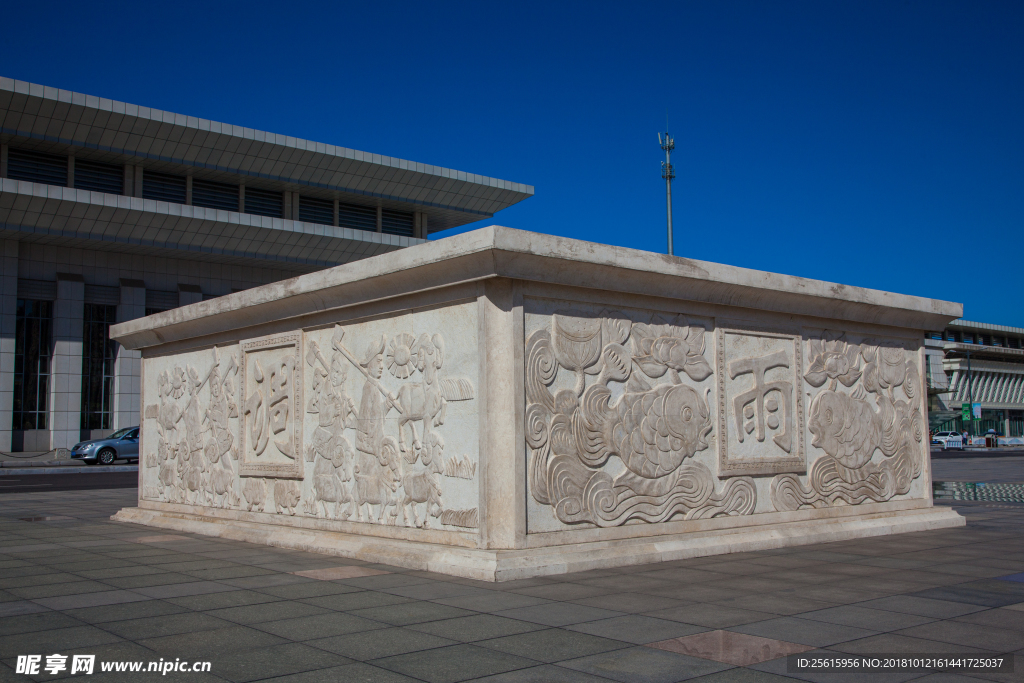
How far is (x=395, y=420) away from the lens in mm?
8180

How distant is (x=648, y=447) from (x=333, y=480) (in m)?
3.34

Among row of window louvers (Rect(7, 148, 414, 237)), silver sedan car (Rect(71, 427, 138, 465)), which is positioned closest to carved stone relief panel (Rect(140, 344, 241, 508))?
silver sedan car (Rect(71, 427, 138, 465))

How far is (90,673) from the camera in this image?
13.9 ft

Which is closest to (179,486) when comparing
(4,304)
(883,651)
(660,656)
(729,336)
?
(729,336)

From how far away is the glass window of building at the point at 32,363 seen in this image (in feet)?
122

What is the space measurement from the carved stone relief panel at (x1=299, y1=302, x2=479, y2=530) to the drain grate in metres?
10.9

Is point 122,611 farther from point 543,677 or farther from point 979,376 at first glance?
point 979,376

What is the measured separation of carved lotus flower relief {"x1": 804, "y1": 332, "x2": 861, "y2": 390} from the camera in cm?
979

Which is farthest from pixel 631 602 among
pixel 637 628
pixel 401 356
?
pixel 401 356

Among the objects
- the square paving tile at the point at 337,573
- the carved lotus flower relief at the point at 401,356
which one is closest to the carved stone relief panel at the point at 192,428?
the carved lotus flower relief at the point at 401,356

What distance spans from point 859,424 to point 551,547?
16.3 feet

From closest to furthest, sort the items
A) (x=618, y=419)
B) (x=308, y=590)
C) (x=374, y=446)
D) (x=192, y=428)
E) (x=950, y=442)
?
(x=308, y=590)
(x=618, y=419)
(x=374, y=446)
(x=192, y=428)
(x=950, y=442)

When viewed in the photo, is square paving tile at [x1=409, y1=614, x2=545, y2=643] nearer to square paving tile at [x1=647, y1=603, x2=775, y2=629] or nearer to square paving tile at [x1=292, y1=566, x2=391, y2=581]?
square paving tile at [x1=647, y1=603, x2=775, y2=629]

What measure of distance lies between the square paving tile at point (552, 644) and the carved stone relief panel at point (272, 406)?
513cm
